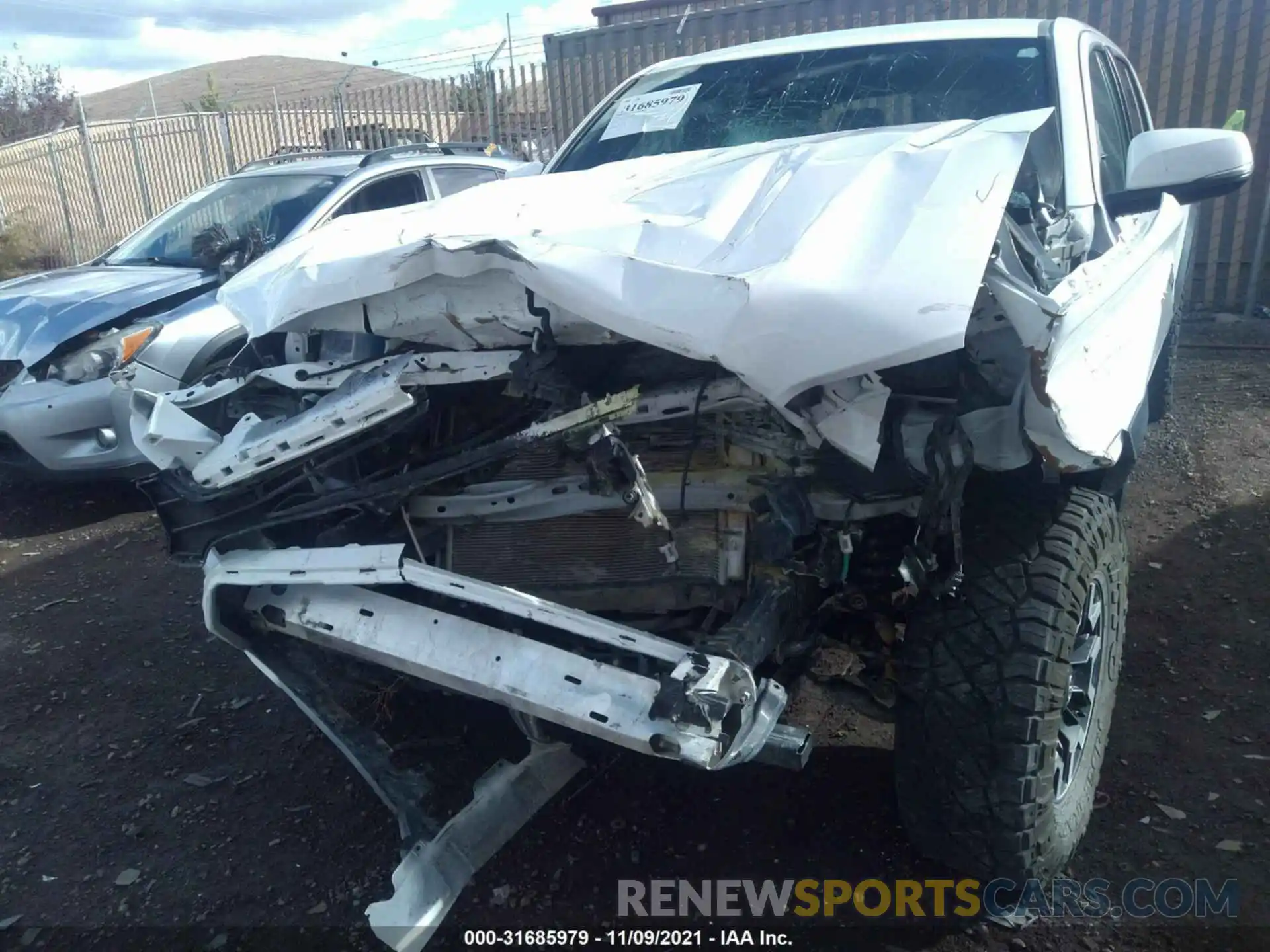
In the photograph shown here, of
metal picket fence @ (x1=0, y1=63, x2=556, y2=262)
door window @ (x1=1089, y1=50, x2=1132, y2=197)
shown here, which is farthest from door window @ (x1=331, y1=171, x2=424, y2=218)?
metal picket fence @ (x1=0, y1=63, x2=556, y2=262)

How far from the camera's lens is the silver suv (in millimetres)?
5008

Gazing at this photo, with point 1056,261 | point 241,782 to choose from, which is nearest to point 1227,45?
point 1056,261

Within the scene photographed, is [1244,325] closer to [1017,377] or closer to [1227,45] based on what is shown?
[1227,45]

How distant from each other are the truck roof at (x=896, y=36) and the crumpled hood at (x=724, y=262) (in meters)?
1.11

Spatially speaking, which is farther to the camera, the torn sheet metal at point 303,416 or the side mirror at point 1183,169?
the side mirror at point 1183,169

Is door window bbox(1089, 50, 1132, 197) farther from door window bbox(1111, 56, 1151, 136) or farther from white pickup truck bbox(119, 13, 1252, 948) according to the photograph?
white pickup truck bbox(119, 13, 1252, 948)

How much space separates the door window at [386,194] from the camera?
5773 mm

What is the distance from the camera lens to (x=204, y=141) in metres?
13.5

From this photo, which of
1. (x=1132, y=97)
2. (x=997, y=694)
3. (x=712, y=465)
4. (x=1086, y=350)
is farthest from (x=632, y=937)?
(x=1132, y=97)

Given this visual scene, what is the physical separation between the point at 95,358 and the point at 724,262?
4.24m

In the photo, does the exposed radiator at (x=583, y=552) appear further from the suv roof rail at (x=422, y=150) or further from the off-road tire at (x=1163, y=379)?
the suv roof rail at (x=422, y=150)

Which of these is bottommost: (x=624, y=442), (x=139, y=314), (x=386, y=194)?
(x=139, y=314)

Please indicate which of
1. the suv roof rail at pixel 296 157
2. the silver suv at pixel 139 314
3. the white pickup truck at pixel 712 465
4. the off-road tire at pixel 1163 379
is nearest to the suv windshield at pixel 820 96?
the white pickup truck at pixel 712 465

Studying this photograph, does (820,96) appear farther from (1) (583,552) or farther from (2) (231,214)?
(2) (231,214)
